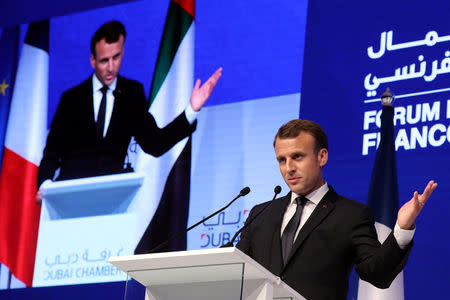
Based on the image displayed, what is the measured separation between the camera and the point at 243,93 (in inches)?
188

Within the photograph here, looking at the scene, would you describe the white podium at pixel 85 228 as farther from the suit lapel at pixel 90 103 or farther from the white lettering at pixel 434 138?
the white lettering at pixel 434 138

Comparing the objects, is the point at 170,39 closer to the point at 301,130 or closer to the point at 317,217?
the point at 301,130

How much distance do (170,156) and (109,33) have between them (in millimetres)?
1177

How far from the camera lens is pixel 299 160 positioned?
2.44 metres

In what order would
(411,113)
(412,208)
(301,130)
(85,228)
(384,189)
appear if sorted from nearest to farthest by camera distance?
1. (412,208)
2. (301,130)
3. (384,189)
4. (411,113)
5. (85,228)

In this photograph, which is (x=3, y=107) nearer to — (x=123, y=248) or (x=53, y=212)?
(x=53, y=212)

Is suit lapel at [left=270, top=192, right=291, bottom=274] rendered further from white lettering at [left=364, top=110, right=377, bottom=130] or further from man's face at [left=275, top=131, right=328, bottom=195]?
white lettering at [left=364, top=110, right=377, bottom=130]

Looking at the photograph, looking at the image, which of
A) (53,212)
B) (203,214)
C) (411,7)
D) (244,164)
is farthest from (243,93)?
(53,212)

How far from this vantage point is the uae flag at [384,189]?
3613 millimetres

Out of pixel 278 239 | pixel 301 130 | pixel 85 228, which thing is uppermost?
pixel 301 130

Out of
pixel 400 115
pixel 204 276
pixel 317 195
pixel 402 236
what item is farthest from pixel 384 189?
pixel 204 276

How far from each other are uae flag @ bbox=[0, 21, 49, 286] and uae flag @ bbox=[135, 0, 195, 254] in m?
0.96

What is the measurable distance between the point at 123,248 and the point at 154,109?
0.99 m

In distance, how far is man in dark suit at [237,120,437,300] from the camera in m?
2.32
